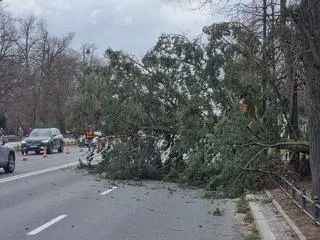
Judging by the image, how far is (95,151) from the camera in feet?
75.4

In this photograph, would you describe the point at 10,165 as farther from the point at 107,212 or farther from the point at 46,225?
the point at 46,225

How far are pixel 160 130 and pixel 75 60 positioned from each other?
7043 centimetres

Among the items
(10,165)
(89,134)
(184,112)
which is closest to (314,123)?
(184,112)

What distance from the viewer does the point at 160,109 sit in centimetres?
2094

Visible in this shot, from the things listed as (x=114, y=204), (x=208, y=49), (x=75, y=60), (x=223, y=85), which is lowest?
(x=114, y=204)

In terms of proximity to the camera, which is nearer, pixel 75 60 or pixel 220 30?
pixel 220 30

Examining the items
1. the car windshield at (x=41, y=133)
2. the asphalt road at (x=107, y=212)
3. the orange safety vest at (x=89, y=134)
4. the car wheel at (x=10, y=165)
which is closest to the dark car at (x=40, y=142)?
the car windshield at (x=41, y=133)

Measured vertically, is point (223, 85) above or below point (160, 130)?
above

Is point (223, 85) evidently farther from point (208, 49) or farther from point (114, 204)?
point (114, 204)

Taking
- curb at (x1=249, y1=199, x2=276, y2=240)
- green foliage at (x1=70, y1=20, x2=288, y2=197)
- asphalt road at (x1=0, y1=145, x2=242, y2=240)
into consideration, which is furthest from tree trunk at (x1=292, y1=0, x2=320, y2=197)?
green foliage at (x1=70, y1=20, x2=288, y2=197)

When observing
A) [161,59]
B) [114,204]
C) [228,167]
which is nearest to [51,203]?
[114,204]

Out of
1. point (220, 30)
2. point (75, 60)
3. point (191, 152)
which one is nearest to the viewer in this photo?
point (220, 30)

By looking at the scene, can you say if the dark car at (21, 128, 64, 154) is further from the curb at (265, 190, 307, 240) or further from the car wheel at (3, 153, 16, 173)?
the curb at (265, 190, 307, 240)

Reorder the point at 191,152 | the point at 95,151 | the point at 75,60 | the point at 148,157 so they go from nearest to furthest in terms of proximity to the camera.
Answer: the point at 191,152 → the point at 148,157 → the point at 95,151 → the point at 75,60
